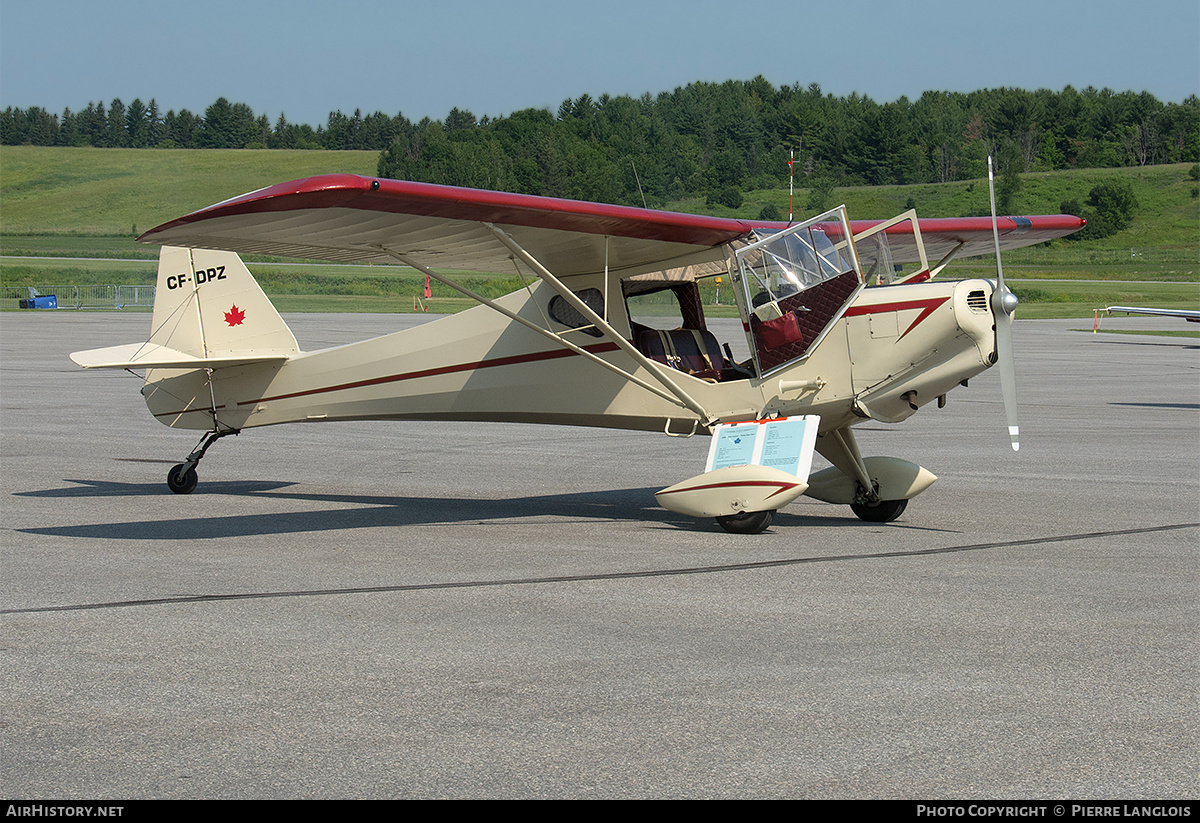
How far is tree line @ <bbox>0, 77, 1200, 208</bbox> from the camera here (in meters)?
116

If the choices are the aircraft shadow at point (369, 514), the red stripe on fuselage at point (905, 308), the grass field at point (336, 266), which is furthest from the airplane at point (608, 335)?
the grass field at point (336, 266)

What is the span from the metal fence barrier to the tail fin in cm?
4999

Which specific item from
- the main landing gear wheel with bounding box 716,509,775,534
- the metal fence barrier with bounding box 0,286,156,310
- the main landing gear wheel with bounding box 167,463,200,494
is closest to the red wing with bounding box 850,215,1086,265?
the main landing gear wheel with bounding box 716,509,775,534

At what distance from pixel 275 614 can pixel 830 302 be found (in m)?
5.03

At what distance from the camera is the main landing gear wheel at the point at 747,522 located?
30.0 ft

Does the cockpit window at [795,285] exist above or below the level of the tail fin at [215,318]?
above

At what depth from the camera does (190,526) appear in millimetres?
9914

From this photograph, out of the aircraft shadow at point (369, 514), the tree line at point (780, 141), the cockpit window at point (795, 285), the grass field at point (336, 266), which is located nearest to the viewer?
the cockpit window at point (795, 285)

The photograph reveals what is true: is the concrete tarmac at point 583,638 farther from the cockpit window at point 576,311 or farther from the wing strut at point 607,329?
Answer: the cockpit window at point 576,311

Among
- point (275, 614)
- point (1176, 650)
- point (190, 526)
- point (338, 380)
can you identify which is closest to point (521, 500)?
point (338, 380)

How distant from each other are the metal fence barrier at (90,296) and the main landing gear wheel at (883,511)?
54.4m

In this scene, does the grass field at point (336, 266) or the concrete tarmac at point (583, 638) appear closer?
the concrete tarmac at point (583, 638)
